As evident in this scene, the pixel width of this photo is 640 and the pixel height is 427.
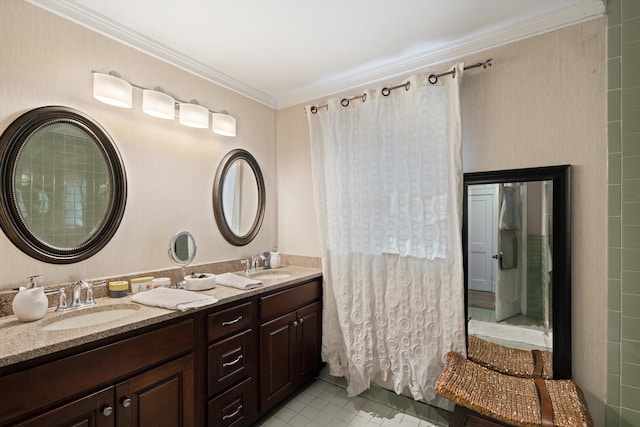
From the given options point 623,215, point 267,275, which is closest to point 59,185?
point 267,275

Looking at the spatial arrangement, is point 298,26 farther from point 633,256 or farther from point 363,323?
point 633,256

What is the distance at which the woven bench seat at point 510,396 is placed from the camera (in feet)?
4.61

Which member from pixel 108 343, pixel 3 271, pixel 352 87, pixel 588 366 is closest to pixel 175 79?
pixel 352 87

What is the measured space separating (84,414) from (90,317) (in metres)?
0.52

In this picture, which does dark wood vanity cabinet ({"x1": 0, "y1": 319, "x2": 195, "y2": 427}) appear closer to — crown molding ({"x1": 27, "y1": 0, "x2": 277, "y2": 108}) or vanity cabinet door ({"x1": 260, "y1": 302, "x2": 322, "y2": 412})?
vanity cabinet door ({"x1": 260, "y1": 302, "x2": 322, "y2": 412})

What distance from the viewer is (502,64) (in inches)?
76.2

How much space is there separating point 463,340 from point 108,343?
193 centimetres

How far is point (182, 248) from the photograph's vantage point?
6.91ft

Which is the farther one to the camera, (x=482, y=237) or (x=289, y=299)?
(x=289, y=299)

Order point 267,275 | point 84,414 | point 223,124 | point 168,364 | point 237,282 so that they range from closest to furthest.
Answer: point 84,414 < point 168,364 < point 237,282 < point 223,124 < point 267,275

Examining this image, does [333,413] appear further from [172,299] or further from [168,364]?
[172,299]

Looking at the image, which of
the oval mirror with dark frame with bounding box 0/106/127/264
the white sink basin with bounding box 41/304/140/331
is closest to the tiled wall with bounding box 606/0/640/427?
the white sink basin with bounding box 41/304/140/331

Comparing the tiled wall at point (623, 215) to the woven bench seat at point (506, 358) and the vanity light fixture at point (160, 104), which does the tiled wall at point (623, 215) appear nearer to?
the woven bench seat at point (506, 358)

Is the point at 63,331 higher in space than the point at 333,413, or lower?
higher
